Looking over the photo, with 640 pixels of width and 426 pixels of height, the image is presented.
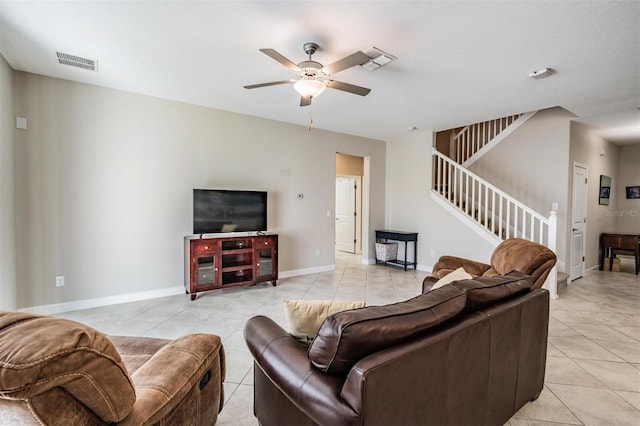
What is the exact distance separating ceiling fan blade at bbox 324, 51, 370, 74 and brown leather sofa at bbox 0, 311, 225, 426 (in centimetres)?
225

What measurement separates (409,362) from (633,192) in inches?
329

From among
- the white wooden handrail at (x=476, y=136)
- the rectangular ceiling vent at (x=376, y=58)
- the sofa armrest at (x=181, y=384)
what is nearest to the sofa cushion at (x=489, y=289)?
the sofa armrest at (x=181, y=384)

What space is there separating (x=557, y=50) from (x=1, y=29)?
469 cm

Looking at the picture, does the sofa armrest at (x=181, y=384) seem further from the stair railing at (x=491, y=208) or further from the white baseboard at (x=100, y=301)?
the stair railing at (x=491, y=208)

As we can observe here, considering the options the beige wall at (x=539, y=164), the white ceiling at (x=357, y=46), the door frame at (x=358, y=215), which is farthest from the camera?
the door frame at (x=358, y=215)

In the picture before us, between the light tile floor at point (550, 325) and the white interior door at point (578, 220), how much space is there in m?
0.25

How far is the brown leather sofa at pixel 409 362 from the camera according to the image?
101 cm

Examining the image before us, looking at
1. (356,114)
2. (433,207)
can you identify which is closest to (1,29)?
(356,114)

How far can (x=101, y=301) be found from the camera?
3693 mm

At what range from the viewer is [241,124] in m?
4.70

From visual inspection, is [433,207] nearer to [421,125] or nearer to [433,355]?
[421,125]

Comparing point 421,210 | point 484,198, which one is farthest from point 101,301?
point 484,198

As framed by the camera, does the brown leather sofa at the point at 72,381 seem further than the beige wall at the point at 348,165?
No

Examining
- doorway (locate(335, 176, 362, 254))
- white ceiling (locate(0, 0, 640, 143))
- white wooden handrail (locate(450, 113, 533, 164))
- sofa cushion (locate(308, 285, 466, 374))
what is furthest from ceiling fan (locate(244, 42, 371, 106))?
doorway (locate(335, 176, 362, 254))
